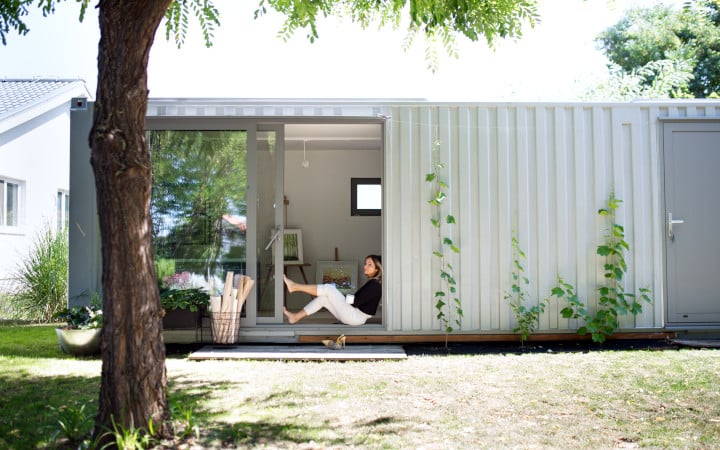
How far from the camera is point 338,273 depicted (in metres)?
11.2

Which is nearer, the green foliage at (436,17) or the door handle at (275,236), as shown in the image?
the green foliage at (436,17)

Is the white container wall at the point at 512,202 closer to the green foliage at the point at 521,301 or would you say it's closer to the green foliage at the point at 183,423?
the green foliage at the point at 521,301

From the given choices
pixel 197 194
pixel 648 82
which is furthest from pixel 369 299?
pixel 648 82

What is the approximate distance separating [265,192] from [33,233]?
7.19 meters

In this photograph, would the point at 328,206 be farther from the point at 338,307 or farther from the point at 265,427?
the point at 265,427

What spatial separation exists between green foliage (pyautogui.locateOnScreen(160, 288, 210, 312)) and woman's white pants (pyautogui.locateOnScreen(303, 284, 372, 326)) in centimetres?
107

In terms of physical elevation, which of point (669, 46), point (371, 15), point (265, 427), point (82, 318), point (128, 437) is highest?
point (669, 46)

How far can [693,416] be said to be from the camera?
4.42 m

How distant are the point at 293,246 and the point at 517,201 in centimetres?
455

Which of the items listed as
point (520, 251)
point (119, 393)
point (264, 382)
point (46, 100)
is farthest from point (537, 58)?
point (119, 393)

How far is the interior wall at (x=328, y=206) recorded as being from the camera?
11500mm

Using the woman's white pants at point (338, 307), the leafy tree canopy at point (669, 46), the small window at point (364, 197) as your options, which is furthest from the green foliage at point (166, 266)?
the leafy tree canopy at point (669, 46)

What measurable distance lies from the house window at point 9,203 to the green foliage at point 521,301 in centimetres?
900

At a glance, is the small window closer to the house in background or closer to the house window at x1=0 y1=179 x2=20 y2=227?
the house in background
